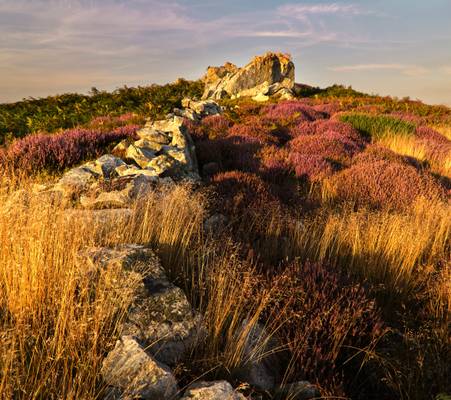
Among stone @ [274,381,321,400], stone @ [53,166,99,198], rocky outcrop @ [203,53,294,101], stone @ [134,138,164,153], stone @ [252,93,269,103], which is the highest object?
rocky outcrop @ [203,53,294,101]

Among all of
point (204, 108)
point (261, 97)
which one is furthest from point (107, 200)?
point (261, 97)

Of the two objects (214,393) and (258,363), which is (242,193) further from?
(214,393)

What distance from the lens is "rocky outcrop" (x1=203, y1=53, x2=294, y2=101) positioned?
2275cm

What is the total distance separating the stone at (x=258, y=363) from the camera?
2926 millimetres

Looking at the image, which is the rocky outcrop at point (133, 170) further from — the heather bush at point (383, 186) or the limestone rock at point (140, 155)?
the heather bush at point (383, 186)

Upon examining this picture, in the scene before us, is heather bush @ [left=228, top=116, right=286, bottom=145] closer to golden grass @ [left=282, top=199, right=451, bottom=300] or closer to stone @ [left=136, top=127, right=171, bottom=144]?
stone @ [left=136, top=127, right=171, bottom=144]

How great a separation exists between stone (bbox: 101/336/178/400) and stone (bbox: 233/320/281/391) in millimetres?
683

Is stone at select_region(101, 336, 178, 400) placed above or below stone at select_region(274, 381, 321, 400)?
above

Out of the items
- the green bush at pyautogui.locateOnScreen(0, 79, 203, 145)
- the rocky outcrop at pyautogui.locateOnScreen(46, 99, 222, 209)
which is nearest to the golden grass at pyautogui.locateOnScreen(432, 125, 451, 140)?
the green bush at pyautogui.locateOnScreen(0, 79, 203, 145)

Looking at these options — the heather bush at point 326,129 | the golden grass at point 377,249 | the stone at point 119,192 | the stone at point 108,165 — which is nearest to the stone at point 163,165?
the stone at point 108,165

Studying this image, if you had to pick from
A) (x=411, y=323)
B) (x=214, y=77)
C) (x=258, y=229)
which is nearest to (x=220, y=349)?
(x=411, y=323)

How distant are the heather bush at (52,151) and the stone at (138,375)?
5.72 metres

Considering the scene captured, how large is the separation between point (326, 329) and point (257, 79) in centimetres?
2203

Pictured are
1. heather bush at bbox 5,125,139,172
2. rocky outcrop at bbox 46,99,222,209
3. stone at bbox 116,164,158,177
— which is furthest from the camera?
heather bush at bbox 5,125,139,172
